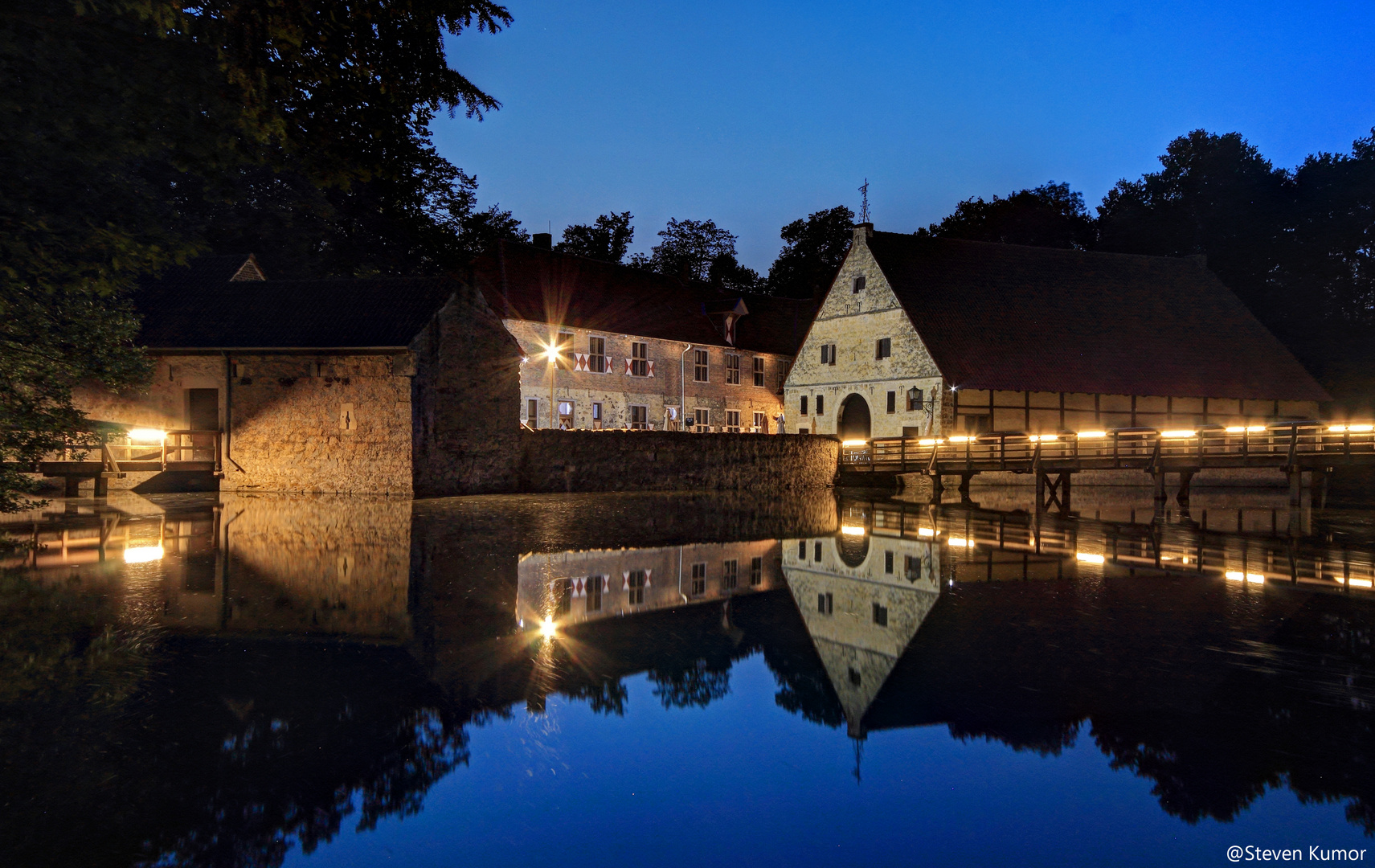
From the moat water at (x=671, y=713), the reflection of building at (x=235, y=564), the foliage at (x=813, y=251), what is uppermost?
the foliage at (x=813, y=251)

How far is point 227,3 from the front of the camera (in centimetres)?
940

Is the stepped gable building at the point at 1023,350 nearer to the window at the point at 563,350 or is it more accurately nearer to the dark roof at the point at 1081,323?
the dark roof at the point at 1081,323

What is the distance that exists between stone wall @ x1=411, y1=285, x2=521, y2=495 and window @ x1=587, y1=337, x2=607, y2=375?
11069 mm

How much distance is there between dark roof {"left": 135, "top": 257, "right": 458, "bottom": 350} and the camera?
2531cm

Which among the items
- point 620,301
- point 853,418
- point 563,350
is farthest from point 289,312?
point 853,418

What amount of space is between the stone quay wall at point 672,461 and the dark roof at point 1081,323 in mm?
6217

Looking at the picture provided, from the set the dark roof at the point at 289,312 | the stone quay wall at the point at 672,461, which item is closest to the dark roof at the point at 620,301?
the dark roof at the point at 289,312

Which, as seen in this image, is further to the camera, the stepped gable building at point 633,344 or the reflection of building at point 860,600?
the stepped gable building at point 633,344

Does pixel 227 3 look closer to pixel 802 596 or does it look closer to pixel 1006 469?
pixel 802 596

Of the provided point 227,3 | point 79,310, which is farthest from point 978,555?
point 79,310

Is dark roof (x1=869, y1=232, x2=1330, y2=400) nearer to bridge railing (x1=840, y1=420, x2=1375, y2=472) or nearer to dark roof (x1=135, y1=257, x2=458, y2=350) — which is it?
bridge railing (x1=840, y1=420, x2=1375, y2=472)

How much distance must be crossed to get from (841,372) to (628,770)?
3409 cm

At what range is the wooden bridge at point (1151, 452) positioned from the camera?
23.2 m

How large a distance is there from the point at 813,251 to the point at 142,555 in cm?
5340
